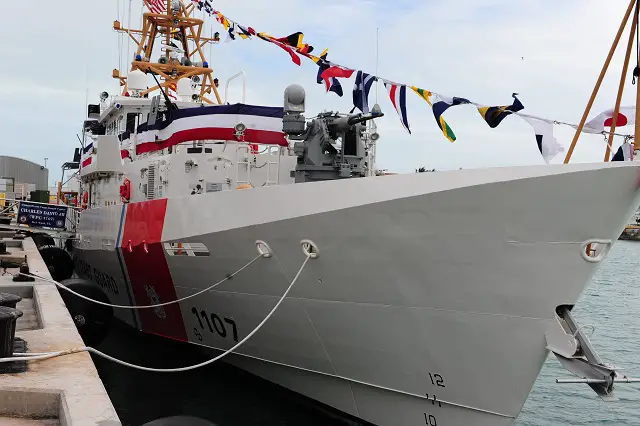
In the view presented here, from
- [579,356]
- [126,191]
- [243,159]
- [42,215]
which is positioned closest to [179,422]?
[579,356]

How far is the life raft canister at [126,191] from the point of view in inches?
471

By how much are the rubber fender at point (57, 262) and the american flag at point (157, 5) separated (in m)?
6.45

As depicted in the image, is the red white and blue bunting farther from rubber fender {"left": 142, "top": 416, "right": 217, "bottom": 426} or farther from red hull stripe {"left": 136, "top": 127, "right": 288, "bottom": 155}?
rubber fender {"left": 142, "top": 416, "right": 217, "bottom": 426}

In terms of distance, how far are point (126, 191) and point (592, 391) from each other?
29.8 ft

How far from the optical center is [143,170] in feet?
37.6

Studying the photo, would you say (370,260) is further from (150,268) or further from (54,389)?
(150,268)

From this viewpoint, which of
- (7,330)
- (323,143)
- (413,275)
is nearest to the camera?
(7,330)

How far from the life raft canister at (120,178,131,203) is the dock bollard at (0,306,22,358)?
7.10 metres

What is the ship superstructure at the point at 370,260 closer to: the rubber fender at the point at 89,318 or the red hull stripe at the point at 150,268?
the red hull stripe at the point at 150,268

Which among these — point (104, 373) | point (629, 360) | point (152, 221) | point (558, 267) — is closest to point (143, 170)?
point (152, 221)

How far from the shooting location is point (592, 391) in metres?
11.7

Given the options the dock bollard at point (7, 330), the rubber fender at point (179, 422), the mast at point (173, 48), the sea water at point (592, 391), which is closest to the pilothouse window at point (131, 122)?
the mast at point (173, 48)

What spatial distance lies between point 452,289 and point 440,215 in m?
0.77

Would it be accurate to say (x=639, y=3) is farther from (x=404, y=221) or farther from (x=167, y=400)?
(x=167, y=400)
